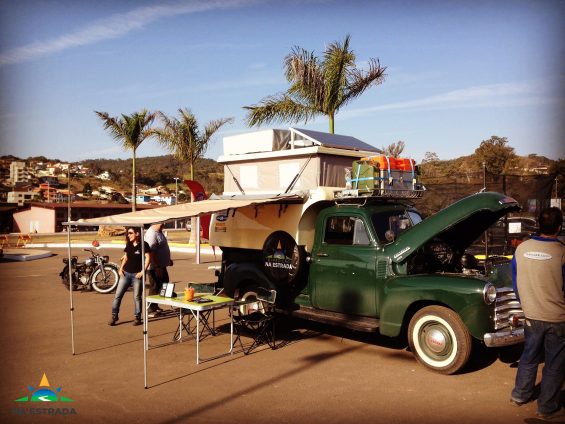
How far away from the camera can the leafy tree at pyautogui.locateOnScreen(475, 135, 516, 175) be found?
118 feet

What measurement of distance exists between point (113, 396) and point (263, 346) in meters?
2.71

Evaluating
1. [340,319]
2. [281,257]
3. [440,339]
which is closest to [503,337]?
[440,339]

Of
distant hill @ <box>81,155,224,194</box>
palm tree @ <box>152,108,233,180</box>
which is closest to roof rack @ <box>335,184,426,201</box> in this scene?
palm tree @ <box>152,108,233,180</box>

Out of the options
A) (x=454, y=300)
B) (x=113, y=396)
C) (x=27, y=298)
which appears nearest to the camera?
(x=113, y=396)

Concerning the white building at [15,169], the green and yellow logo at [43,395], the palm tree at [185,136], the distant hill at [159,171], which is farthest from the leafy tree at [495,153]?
Result: the distant hill at [159,171]

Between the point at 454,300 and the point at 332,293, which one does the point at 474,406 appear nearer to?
the point at 454,300

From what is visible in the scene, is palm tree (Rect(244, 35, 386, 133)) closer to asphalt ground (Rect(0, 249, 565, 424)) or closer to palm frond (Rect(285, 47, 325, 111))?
palm frond (Rect(285, 47, 325, 111))

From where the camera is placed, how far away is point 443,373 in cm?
639

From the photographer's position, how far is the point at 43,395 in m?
5.79

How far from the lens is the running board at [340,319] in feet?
23.2

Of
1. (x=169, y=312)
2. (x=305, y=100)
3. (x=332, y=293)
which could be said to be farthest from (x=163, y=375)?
(x=305, y=100)

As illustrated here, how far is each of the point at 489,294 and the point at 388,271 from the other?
1.45m

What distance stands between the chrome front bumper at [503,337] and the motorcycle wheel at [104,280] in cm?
1005

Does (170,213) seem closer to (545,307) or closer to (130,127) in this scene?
(545,307)
